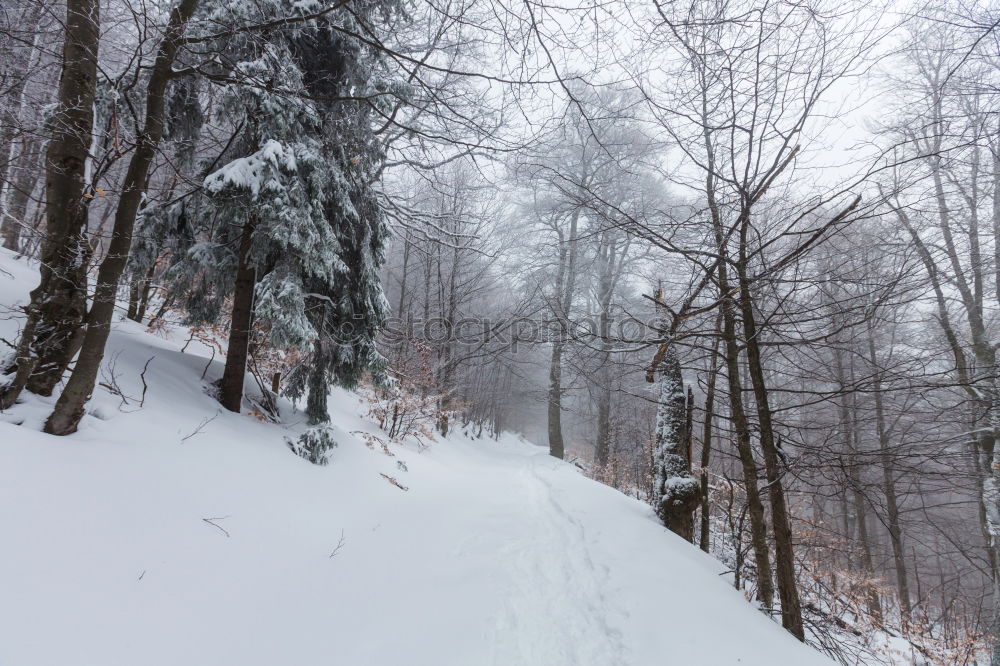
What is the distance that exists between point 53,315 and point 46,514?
1.50 m

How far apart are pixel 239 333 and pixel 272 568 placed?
3.19 meters

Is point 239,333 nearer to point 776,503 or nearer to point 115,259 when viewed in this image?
point 115,259

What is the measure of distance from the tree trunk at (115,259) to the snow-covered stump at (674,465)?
494 cm

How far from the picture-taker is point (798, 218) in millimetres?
2465

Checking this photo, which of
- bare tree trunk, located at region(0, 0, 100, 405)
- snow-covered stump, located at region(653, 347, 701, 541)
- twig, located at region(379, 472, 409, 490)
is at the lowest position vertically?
twig, located at region(379, 472, 409, 490)

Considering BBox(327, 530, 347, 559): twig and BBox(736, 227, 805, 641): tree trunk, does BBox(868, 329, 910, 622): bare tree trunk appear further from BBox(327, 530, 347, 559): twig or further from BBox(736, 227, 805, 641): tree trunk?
BBox(327, 530, 347, 559): twig

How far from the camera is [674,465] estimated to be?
461cm

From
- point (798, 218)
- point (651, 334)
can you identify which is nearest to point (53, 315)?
point (651, 334)

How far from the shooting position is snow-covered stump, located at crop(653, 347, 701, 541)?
450 cm

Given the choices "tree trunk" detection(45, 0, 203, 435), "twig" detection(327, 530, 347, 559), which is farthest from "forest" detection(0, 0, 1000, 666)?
"twig" detection(327, 530, 347, 559)

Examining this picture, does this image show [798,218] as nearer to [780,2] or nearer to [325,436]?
[780,2]

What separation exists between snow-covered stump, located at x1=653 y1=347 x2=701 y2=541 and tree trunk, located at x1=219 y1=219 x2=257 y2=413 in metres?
5.14

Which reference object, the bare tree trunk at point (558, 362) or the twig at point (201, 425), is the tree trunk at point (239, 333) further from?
the bare tree trunk at point (558, 362)

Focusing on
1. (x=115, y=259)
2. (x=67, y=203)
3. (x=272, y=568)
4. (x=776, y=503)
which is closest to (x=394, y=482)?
(x=272, y=568)
